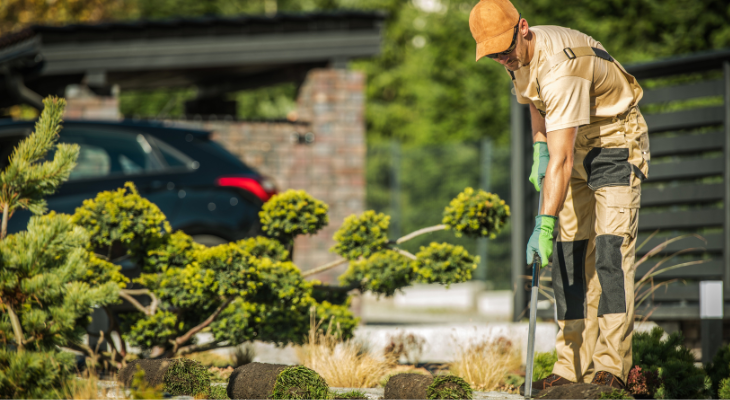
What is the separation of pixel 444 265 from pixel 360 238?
532mm

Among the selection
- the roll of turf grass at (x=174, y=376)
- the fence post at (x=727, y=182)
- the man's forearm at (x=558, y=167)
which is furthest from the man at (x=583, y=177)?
the fence post at (x=727, y=182)

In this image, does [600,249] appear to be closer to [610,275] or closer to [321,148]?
[610,275]

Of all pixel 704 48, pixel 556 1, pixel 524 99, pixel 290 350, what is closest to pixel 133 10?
pixel 556 1

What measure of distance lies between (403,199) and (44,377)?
400 inches

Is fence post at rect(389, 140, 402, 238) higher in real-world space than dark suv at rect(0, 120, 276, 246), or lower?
higher

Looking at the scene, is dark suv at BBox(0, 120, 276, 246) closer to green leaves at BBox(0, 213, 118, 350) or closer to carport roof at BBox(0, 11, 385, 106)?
green leaves at BBox(0, 213, 118, 350)

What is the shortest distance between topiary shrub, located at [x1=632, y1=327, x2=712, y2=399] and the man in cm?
42

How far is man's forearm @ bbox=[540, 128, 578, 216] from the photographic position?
2.98 meters

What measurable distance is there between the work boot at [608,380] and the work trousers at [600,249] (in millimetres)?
28

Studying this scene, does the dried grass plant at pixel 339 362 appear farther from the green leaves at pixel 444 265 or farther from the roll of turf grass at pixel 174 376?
the roll of turf grass at pixel 174 376

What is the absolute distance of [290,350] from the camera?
5.17 m

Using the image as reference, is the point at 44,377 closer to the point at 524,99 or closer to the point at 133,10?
the point at 524,99

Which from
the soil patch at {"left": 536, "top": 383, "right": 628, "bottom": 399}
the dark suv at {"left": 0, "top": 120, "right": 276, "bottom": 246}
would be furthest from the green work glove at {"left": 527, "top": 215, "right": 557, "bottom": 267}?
the dark suv at {"left": 0, "top": 120, "right": 276, "bottom": 246}

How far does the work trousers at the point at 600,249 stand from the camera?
122 inches
